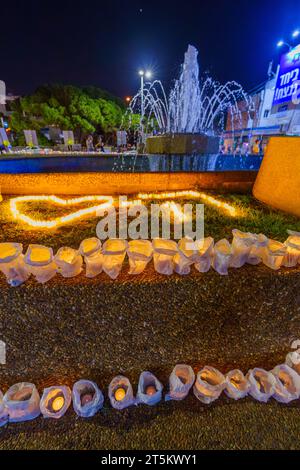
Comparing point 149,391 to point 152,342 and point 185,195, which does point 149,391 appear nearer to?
point 152,342

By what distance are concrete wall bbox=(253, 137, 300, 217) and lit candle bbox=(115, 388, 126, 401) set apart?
2.93 metres

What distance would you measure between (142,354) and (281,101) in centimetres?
1894

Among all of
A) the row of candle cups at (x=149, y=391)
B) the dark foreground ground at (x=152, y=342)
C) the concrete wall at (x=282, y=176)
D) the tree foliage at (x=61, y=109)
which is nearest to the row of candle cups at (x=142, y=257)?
the dark foreground ground at (x=152, y=342)

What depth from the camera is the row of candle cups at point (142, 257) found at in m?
1.51

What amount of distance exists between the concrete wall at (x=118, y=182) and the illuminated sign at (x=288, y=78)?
44.9 feet

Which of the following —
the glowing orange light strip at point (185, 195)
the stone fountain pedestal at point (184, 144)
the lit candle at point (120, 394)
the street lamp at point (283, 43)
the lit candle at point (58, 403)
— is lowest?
the lit candle at point (58, 403)

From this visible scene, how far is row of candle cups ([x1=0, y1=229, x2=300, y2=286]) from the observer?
4.94 feet

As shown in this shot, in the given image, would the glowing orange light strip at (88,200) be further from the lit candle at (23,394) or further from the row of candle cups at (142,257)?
the lit candle at (23,394)

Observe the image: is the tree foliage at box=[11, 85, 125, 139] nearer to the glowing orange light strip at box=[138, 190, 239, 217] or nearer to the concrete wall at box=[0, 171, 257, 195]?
the concrete wall at box=[0, 171, 257, 195]

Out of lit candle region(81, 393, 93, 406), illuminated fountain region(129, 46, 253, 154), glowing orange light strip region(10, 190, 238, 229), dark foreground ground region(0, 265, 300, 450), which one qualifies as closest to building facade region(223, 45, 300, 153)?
illuminated fountain region(129, 46, 253, 154)

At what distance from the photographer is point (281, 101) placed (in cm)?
1538

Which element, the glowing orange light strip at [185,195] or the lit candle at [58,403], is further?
the glowing orange light strip at [185,195]

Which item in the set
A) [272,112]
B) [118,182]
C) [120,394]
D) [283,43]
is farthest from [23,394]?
[272,112]

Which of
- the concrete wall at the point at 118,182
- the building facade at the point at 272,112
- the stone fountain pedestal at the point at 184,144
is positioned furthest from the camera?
the building facade at the point at 272,112
